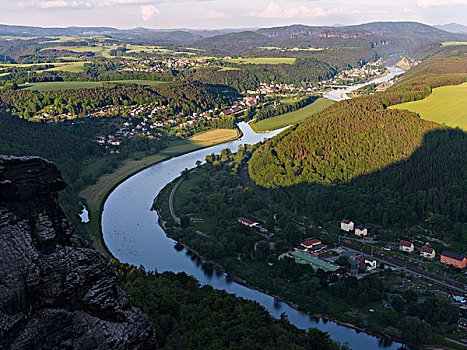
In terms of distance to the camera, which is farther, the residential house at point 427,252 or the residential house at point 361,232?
the residential house at point 361,232

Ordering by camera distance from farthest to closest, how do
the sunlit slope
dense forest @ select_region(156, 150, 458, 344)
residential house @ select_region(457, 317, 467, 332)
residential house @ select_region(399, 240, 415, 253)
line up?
the sunlit slope < residential house @ select_region(399, 240, 415, 253) < dense forest @ select_region(156, 150, 458, 344) < residential house @ select_region(457, 317, 467, 332)

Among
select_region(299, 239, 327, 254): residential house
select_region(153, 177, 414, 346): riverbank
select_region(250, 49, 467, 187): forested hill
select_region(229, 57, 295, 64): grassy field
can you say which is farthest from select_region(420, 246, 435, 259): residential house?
select_region(229, 57, 295, 64): grassy field

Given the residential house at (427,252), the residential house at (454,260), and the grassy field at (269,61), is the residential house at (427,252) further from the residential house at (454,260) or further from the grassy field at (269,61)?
the grassy field at (269,61)

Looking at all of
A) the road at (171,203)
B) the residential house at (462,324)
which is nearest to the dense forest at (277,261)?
the residential house at (462,324)

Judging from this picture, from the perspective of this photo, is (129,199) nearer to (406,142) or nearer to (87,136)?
(87,136)

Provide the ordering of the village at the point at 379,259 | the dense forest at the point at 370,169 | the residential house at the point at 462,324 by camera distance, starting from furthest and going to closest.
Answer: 1. the dense forest at the point at 370,169
2. the village at the point at 379,259
3. the residential house at the point at 462,324

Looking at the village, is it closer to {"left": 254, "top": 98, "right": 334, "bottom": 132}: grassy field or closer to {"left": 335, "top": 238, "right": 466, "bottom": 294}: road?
{"left": 335, "top": 238, "right": 466, "bottom": 294}: road
